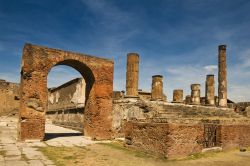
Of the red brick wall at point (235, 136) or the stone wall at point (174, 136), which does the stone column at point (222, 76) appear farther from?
the stone wall at point (174, 136)

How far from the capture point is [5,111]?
30.4m

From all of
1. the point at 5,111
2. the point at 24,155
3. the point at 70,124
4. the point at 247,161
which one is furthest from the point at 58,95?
the point at 247,161

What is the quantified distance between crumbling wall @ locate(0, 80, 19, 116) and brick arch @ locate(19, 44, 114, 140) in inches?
772

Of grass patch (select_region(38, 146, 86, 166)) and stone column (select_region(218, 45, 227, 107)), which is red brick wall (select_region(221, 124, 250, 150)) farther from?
stone column (select_region(218, 45, 227, 107))

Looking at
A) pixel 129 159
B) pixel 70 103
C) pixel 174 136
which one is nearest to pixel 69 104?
pixel 70 103

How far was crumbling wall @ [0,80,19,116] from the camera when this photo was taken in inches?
1187

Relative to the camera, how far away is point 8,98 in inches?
1208

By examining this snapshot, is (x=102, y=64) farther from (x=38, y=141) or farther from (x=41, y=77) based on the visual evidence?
(x=38, y=141)

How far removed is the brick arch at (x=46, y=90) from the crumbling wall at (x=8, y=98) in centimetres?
1961

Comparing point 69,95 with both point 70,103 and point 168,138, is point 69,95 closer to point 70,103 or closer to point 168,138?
point 70,103

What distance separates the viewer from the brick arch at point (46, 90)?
1187 cm

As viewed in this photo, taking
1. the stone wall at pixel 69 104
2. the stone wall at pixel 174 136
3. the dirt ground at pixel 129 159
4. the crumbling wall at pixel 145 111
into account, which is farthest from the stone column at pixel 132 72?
the dirt ground at pixel 129 159

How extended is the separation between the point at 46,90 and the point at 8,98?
2088cm

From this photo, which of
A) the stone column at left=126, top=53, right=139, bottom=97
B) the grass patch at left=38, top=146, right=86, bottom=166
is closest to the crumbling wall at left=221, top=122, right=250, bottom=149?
the grass patch at left=38, top=146, right=86, bottom=166
